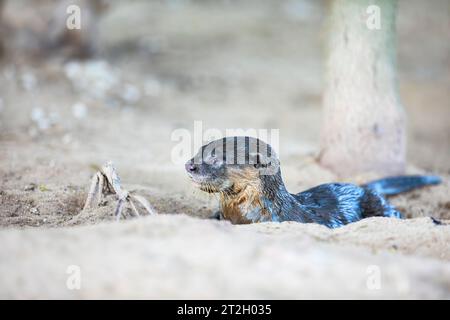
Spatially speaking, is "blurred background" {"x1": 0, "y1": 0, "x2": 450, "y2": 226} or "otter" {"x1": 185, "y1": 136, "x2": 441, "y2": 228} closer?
"otter" {"x1": 185, "y1": 136, "x2": 441, "y2": 228}

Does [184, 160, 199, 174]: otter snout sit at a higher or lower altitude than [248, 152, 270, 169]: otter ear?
lower

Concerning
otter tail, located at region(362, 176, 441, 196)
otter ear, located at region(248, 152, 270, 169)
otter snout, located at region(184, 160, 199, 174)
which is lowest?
otter tail, located at region(362, 176, 441, 196)

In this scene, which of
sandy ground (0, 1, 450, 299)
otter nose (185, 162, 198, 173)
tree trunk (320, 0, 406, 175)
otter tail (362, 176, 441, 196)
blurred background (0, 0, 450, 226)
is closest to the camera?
sandy ground (0, 1, 450, 299)

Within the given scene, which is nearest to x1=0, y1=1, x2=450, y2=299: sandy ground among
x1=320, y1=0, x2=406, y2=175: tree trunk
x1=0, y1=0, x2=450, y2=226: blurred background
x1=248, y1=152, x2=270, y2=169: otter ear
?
x1=0, y1=0, x2=450, y2=226: blurred background

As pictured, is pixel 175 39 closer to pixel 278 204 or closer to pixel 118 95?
pixel 118 95

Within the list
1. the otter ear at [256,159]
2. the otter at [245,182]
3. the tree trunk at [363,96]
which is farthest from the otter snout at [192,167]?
the tree trunk at [363,96]

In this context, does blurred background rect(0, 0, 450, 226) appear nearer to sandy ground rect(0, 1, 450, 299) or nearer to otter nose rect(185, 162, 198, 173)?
sandy ground rect(0, 1, 450, 299)

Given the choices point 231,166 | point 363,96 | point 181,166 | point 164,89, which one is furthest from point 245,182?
point 164,89

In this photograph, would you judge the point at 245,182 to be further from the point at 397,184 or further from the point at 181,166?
the point at 397,184
